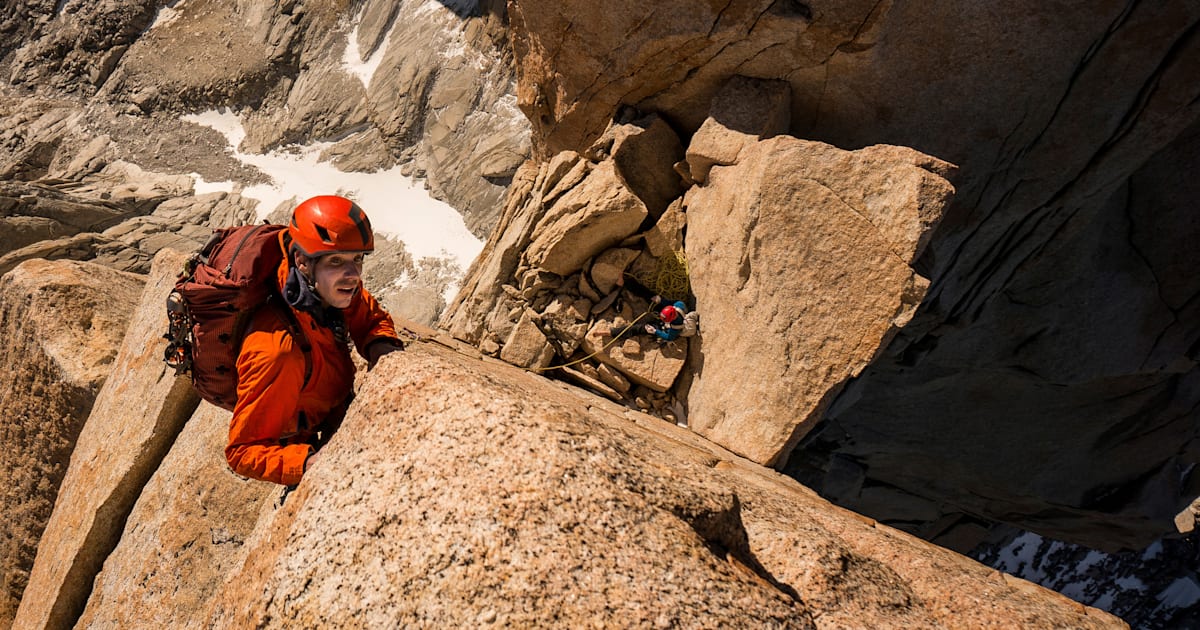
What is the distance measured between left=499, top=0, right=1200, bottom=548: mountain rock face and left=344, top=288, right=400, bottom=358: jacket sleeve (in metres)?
5.86

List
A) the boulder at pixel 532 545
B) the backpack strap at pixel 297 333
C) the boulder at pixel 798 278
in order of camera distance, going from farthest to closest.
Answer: the boulder at pixel 798 278 → the backpack strap at pixel 297 333 → the boulder at pixel 532 545

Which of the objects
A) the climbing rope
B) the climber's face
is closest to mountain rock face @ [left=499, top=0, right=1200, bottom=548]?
the climbing rope

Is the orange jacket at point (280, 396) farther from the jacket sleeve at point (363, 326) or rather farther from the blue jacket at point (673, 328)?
the blue jacket at point (673, 328)

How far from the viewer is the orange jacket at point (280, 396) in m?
4.34

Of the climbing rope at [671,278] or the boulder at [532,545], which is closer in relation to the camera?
the boulder at [532,545]

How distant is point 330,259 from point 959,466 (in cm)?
1811

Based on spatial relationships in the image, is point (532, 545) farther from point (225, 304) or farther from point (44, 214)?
point (44, 214)

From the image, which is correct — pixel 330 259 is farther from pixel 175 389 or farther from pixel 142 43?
pixel 142 43

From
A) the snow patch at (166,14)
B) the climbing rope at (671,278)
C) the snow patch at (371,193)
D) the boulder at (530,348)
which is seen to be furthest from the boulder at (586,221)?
the snow patch at (166,14)

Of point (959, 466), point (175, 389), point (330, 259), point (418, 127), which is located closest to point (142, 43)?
point (418, 127)

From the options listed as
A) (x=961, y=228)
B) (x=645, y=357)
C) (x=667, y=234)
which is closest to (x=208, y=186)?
(x=667, y=234)

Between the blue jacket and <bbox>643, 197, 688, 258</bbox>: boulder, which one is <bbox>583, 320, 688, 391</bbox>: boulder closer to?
the blue jacket

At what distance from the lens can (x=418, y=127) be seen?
38062 mm

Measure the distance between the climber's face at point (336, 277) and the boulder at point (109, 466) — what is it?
3.73 meters
